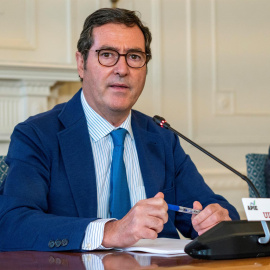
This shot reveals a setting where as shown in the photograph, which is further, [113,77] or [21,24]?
[21,24]

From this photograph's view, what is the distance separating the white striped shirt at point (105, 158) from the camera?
2137mm

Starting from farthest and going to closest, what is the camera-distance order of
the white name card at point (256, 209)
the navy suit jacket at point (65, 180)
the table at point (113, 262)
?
the navy suit jacket at point (65, 180), the white name card at point (256, 209), the table at point (113, 262)

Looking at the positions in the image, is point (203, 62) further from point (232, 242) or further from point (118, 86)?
point (232, 242)

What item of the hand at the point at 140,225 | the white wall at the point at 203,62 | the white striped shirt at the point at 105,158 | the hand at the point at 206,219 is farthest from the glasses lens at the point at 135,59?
the white wall at the point at 203,62

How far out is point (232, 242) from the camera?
1.52 m

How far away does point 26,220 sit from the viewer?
5.84 ft

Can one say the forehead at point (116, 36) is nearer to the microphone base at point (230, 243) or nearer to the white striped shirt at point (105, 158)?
the white striped shirt at point (105, 158)

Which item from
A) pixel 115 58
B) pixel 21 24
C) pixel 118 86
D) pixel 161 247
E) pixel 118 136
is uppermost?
pixel 21 24

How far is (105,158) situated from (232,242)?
786 millimetres

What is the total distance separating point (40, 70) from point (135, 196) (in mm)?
1473

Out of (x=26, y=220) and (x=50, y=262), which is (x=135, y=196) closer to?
(x=26, y=220)

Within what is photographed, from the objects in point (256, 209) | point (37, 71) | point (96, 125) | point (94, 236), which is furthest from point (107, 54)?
point (37, 71)

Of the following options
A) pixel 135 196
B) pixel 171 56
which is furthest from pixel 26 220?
pixel 171 56

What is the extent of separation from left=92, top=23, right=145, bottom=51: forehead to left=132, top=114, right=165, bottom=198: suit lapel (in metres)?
0.32
